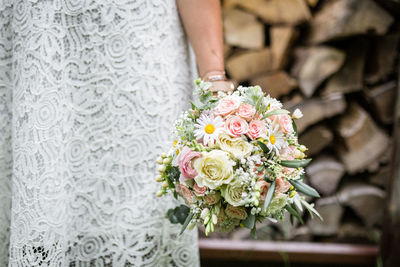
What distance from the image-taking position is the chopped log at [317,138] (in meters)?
1.46

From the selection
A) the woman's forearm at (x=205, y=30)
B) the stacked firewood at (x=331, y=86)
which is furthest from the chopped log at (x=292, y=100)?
the woman's forearm at (x=205, y=30)

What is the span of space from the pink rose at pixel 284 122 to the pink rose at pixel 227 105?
9 cm

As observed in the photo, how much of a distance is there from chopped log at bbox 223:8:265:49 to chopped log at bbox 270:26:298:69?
56 millimetres

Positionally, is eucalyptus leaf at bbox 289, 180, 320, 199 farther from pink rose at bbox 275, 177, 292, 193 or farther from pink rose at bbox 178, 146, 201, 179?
pink rose at bbox 178, 146, 201, 179

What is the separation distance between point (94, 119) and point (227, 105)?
1.19ft

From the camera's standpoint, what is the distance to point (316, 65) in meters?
1.42

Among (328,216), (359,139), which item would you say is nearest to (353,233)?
(328,216)

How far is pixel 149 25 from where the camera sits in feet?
2.60

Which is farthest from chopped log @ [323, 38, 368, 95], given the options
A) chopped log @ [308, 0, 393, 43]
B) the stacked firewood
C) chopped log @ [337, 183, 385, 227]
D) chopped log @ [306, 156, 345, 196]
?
chopped log @ [337, 183, 385, 227]

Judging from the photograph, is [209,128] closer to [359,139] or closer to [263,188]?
[263,188]

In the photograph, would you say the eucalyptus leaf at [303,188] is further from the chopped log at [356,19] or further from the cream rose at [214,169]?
the chopped log at [356,19]

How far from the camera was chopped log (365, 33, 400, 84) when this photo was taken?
4.62 feet

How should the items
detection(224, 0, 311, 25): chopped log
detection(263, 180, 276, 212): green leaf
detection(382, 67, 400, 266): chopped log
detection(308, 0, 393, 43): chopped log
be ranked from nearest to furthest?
detection(263, 180, 276, 212): green leaf → detection(382, 67, 400, 266): chopped log → detection(308, 0, 393, 43): chopped log → detection(224, 0, 311, 25): chopped log

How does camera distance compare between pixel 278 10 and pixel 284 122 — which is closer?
pixel 284 122
